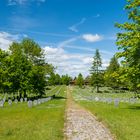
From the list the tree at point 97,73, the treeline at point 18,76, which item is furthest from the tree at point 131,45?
the tree at point 97,73

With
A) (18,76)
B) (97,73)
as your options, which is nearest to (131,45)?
(18,76)

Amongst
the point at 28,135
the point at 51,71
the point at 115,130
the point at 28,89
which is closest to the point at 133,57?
the point at 115,130

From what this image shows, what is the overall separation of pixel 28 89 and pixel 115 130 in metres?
35.4

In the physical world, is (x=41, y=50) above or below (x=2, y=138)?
above

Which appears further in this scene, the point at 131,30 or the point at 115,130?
the point at 131,30

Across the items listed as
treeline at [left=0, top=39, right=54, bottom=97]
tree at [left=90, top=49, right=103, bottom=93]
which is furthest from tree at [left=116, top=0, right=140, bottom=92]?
tree at [left=90, top=49, right=103, bottom=93]

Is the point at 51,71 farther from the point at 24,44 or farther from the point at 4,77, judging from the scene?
the point at 4,77

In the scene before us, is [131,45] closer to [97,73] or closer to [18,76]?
[18,76]

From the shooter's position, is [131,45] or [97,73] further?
[97,73]

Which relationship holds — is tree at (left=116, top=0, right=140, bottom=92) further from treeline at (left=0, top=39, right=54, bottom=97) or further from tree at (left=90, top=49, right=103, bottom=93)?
tree at (left=90, top=49, right=103, bottom=93)

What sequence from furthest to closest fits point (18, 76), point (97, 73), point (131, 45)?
point (97, 73) → point (18, 76) → point (131, 45)

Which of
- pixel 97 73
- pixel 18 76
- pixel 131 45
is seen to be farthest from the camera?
pixel 97 73

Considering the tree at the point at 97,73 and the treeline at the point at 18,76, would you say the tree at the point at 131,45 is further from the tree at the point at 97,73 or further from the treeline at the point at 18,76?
the tree at the point at 97,73

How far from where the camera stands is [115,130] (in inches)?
555
